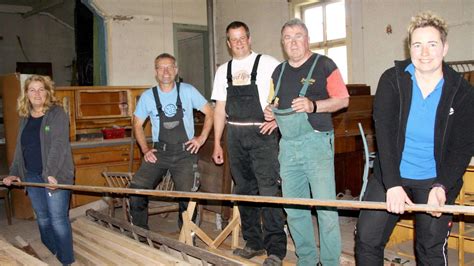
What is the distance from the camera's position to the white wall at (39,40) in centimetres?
1095

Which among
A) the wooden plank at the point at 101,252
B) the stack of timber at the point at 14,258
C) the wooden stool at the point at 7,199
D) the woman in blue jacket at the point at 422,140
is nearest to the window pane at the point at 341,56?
the wooden plank at the point at 101,252

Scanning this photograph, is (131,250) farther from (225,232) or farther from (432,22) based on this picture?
(432,22)

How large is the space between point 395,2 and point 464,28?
0.80m

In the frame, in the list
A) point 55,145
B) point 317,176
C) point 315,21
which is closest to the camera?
point 317,176

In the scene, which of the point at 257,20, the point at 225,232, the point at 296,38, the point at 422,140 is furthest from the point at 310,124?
the point at 257,20

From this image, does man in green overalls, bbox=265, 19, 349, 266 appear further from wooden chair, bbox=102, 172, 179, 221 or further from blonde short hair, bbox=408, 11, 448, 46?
wooden chair, bbox=102, 172, 179, 221

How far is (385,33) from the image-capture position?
520 cm

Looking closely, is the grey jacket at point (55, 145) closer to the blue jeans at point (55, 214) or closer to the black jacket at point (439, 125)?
the blue jeans at point (55, 214)

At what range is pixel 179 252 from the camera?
3.47 metres

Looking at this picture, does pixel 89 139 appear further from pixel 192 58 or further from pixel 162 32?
pixel 192 58

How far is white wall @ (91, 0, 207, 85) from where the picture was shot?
6.50m

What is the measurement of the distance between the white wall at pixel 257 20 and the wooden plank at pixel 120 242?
11.1ft

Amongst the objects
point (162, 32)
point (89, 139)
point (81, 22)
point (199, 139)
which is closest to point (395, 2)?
point (199, 139)

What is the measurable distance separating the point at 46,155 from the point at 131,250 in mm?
920
